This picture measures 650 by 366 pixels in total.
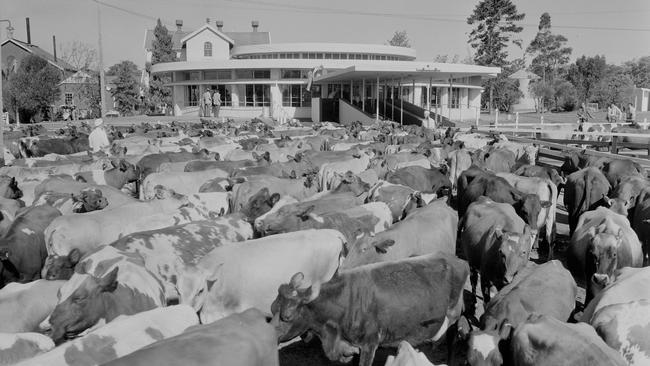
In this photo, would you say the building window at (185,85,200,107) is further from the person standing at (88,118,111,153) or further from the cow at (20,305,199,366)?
the cow at (20,305,199,366)

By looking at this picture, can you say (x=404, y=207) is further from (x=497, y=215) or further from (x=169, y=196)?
(x=169, y=196)

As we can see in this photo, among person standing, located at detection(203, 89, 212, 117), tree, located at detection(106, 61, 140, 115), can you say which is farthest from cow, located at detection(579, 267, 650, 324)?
tree, located at detection(106, 61, 140, 115)

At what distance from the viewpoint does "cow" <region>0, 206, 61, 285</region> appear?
886 centimetres

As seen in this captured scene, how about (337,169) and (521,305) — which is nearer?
(521,305)

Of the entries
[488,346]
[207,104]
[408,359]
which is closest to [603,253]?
[488,346]

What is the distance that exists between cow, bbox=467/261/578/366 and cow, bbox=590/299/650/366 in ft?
2.37

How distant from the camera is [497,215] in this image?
10297 millimetres

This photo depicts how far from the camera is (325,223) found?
961cm

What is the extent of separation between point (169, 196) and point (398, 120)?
3009 centimetres

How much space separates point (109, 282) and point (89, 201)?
15.7 ft

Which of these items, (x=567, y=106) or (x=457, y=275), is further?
(x=567, y=106)

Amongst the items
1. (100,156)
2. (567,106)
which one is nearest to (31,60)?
(100,156)

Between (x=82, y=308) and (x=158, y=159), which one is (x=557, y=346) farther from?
(x=158, y=159)

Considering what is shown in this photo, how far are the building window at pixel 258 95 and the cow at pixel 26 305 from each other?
4577 centimetres
